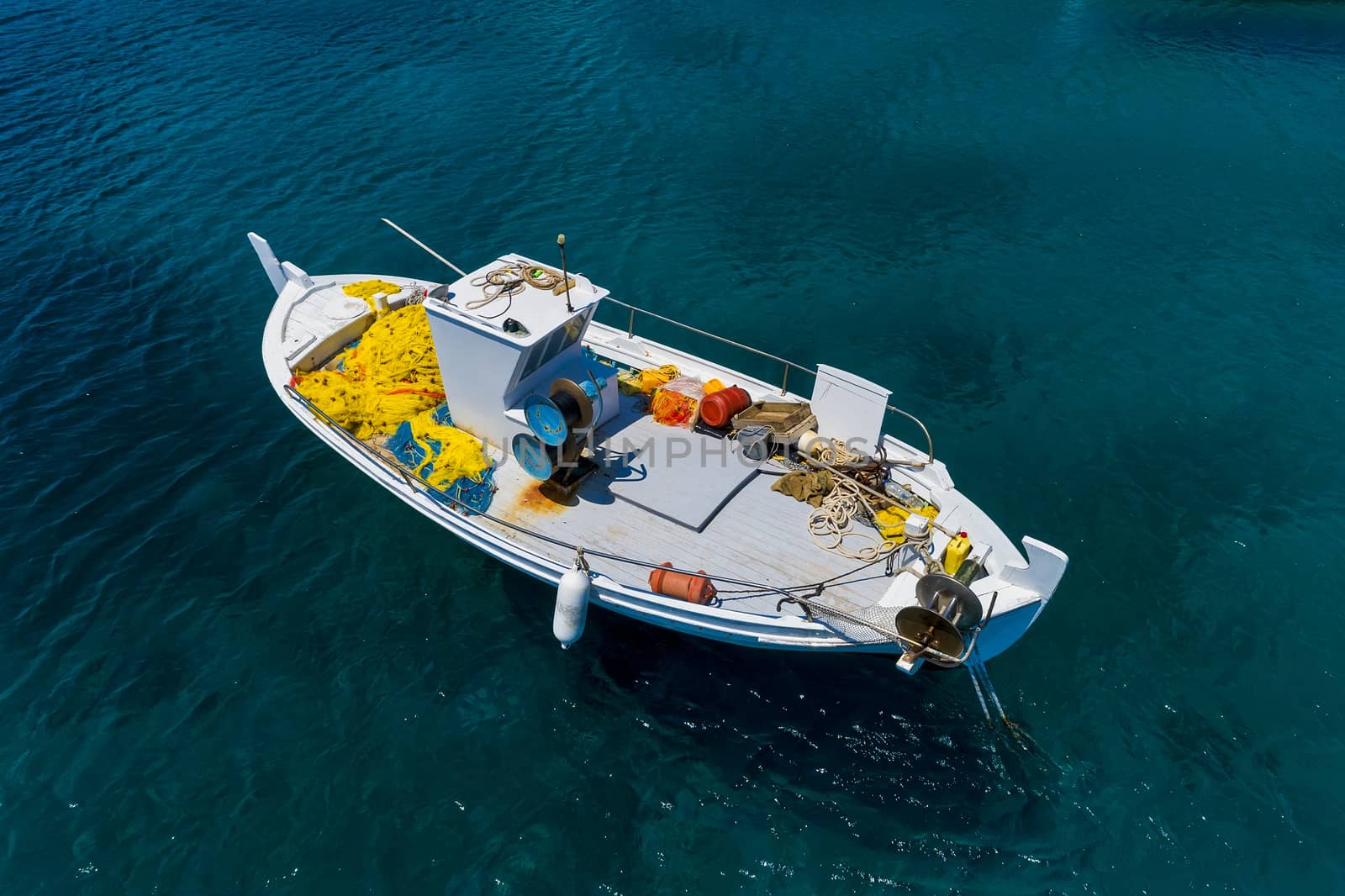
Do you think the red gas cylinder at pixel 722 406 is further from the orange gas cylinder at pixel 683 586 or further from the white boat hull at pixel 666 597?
the orange gas cylinder at pixel 683 586

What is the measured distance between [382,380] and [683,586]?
9.36 m

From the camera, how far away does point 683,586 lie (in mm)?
13914

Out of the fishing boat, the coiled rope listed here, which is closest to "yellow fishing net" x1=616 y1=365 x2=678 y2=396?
the fishing boat

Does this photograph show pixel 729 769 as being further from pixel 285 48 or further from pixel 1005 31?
pixel 1005 31

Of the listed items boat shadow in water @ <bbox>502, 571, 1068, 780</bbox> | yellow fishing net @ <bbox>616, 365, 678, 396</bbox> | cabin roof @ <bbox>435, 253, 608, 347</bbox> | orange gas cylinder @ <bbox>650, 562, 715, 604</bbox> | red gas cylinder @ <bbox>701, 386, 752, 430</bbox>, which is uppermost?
cabin roof @ <bbox>435, 253, 608, 347</bbox>

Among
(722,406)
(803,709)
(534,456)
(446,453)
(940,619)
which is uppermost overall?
(940,619)

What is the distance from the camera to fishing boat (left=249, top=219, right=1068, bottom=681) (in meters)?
13.6

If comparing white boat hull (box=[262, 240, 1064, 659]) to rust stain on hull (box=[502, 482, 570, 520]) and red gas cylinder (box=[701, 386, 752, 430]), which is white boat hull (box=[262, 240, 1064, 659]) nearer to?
rust stain on hull (box=[502, 482, 570, 520])

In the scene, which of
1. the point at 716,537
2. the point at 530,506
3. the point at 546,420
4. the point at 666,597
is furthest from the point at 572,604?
the point at 546,420

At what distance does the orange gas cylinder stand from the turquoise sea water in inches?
101

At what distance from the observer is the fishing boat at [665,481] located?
13648 mm

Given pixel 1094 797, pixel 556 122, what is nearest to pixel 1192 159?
pixel 556 122

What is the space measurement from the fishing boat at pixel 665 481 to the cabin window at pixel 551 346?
2.3 inches

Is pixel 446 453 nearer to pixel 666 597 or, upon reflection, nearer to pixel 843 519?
pixel 666 597
